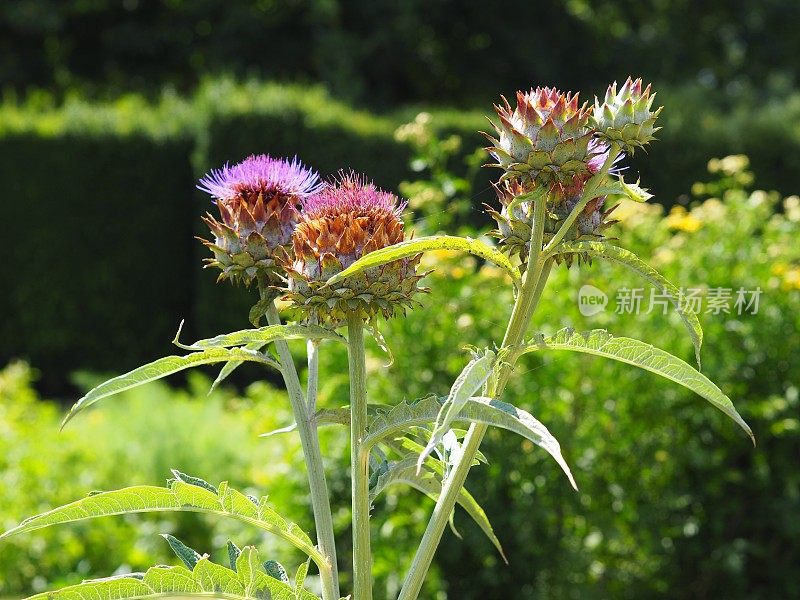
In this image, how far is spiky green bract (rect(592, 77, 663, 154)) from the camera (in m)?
1.02

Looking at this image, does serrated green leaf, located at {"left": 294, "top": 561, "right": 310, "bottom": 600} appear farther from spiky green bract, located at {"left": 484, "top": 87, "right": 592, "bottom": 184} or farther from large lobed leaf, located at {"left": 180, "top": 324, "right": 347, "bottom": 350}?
spiky green bract, located at {"left": 484, "top": 87, "right": 592, "bottom": 184}

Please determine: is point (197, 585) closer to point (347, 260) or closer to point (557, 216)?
point (347, 260)

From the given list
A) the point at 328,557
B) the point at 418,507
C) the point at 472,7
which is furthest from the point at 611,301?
the point at 472,7

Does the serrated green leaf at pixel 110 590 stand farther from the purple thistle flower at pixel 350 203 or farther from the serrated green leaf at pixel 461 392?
the purple thistle flower at pixel 350 203

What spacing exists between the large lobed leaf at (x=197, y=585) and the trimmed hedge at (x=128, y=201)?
19.0 feet

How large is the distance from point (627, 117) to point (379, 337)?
0.35 metres

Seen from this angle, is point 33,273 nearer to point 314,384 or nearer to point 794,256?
point 794,256

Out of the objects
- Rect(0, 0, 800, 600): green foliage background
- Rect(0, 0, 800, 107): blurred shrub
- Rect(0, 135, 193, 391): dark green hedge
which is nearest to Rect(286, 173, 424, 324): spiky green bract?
Rect(0, 0, 800, 600): green foliage background

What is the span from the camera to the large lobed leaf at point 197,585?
0.93m

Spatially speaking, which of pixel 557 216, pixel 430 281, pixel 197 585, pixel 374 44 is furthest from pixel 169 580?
pixel 374 44

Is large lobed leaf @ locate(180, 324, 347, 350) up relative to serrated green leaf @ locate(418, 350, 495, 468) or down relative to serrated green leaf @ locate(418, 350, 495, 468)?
up

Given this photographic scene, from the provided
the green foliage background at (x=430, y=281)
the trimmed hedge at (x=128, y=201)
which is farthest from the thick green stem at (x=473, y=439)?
the trimmed hedge at (x=128, y=201)

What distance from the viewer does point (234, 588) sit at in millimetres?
976

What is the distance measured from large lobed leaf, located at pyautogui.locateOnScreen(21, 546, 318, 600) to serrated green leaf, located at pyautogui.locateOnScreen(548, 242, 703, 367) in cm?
42
